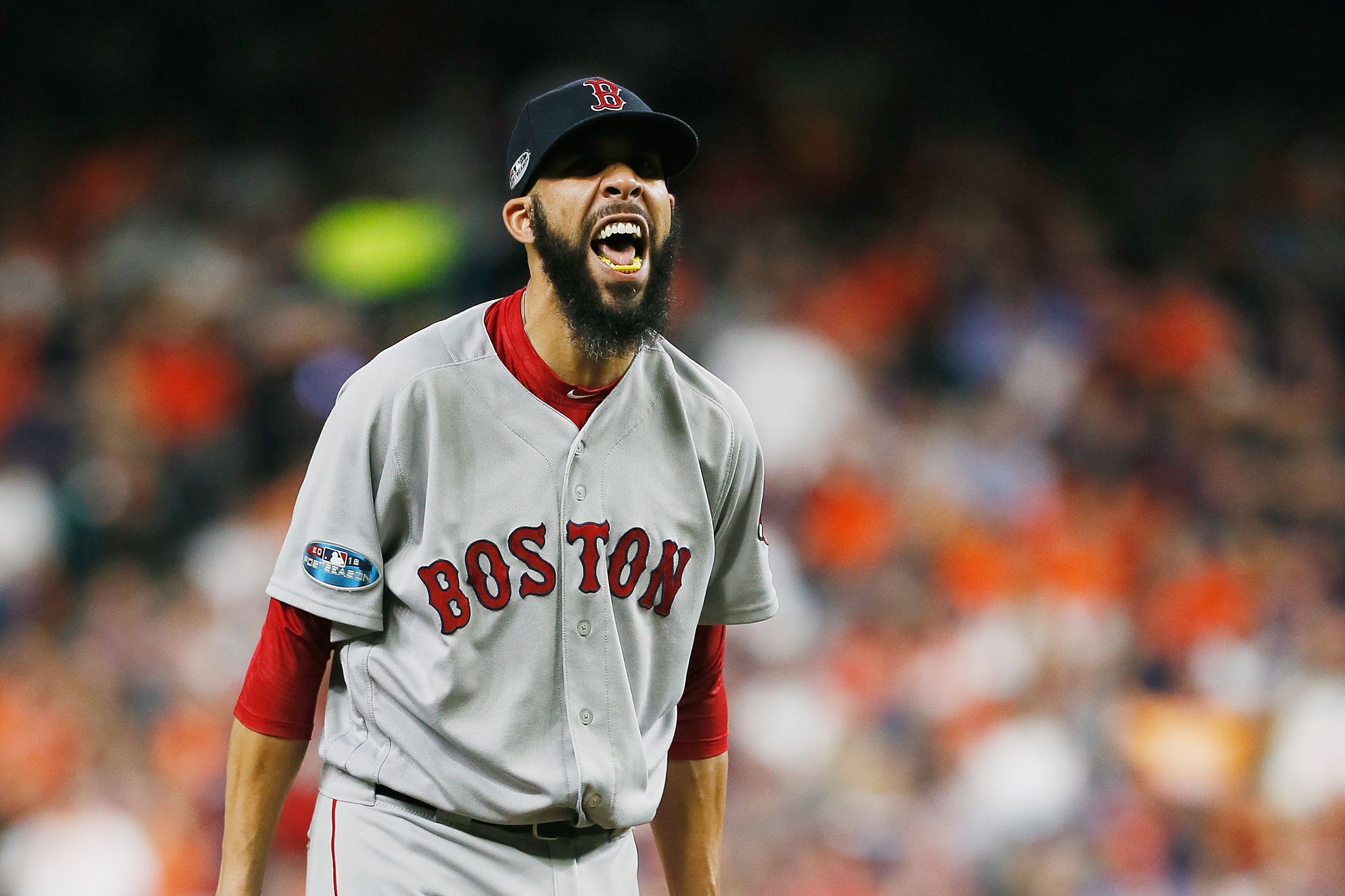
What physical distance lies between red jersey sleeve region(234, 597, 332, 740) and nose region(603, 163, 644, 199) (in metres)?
0.68

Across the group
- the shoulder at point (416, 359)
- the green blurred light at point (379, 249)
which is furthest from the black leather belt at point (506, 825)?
the green blurred light at point (379, 249)

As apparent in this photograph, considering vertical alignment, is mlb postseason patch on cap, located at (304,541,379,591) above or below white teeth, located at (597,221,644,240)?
below

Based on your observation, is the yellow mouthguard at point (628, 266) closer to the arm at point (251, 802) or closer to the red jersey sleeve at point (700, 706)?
the red jersey sleeve at point (700, 706)

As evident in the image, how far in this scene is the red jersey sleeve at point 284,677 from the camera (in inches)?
75.8

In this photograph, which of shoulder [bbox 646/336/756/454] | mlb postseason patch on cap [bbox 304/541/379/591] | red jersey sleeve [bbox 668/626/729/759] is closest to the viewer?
mlb postseason patch on cap [bbox 304/541/379/591]

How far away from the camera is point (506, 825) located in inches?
76.5

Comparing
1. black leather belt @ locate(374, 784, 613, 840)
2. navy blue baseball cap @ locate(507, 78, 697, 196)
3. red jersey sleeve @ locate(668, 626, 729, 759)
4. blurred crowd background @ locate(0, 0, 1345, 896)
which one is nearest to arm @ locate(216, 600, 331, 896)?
black leather belt @ locate(374, 784, 613, 840)

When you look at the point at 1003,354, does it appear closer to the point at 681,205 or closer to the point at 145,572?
the point at 681,205

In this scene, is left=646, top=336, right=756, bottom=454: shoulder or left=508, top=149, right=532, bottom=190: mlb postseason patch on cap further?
left=646, top=336, right=756, bottom=454: shoulder

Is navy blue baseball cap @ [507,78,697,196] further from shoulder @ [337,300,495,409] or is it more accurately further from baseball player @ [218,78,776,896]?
shoulder @ [337,300,495,409]

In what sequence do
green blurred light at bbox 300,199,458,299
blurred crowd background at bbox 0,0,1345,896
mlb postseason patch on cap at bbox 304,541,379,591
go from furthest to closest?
1. green blurred light at bbox 300,199,458,299
2. blurred crowd background at bbox 0,0,1345,896
3. mlb postseason patch on cap at bbox 304,541,379,591

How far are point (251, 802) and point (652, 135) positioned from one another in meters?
1.02

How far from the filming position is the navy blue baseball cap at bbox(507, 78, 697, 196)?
75.7 inches

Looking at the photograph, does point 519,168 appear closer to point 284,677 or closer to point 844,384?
point 284,677
